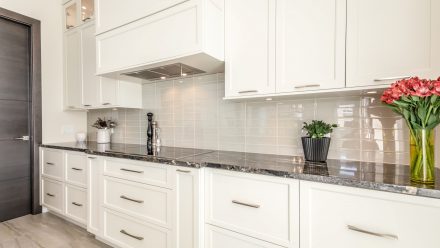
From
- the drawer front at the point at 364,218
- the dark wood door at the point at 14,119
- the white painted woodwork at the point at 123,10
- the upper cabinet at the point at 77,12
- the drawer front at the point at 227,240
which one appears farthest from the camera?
the upper cabinet at the point at 77,12

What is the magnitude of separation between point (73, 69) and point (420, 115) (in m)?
3.46

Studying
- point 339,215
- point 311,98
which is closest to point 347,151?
point 311,98

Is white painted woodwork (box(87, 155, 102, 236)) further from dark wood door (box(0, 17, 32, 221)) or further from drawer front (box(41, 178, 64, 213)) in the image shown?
dark wood door (box(0, 17, 32, 221))

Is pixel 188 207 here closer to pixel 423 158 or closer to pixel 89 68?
pixel 423 158

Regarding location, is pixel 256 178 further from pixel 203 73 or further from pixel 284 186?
pixel 203 73

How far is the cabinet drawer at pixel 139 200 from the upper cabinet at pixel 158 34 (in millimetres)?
1022

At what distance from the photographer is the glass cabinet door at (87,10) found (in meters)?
2.64

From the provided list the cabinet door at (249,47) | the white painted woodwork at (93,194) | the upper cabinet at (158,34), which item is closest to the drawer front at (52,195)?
the white painted woodwork at (93,194)

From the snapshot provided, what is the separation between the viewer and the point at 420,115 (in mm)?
1009

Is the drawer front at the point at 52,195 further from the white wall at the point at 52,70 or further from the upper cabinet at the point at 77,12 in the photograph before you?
the upper cabinet at the point at 77,12

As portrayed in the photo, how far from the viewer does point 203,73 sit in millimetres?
2180

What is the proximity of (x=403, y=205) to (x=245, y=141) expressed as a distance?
46.7 inches

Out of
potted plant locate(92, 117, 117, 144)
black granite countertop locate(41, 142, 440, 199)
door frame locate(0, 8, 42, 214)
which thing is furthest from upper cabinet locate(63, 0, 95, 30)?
black granite countertop locate(41, 142, 440, 199)

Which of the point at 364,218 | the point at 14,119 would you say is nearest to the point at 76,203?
the point at 14,119
